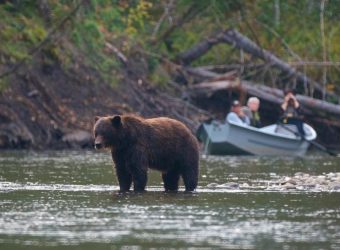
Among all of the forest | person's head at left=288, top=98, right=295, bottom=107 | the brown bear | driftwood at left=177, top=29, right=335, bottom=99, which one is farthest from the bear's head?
driftwood at left=177, top=29, right=335, bottom=99

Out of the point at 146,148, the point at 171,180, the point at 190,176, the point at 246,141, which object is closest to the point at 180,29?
the point at 246,141

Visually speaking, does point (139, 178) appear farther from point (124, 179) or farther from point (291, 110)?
point (291, 110)

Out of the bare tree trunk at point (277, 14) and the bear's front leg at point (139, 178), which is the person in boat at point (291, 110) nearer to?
the bare tree trunk at point (277, 14)

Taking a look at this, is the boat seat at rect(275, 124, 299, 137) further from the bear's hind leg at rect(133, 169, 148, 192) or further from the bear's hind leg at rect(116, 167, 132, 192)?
the bear's hind leg at rect(133, 169, 148, 192)

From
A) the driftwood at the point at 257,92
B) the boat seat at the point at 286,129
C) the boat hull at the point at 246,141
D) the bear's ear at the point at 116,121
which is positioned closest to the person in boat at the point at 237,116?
the boat hull at the point at 246,141

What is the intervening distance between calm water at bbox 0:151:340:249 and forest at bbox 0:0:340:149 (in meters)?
9.09

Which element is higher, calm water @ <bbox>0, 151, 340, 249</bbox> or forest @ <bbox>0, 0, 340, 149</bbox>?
forest @ <bbox>0, 0, 340, 149</bbox>

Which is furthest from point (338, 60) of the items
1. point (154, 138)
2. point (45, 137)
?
point (154, 138)

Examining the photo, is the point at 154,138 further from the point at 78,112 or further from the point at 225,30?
the point at 225,30

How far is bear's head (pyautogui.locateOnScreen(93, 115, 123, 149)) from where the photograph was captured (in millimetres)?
17172

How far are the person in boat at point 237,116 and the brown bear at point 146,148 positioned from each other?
46.5ft

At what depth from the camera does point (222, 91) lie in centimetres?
3766

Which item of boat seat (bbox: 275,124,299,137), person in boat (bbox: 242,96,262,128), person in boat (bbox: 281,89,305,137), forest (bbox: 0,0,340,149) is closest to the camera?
forest (bbox: 0,0,340,149)

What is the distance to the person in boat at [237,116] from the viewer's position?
3206 cm
